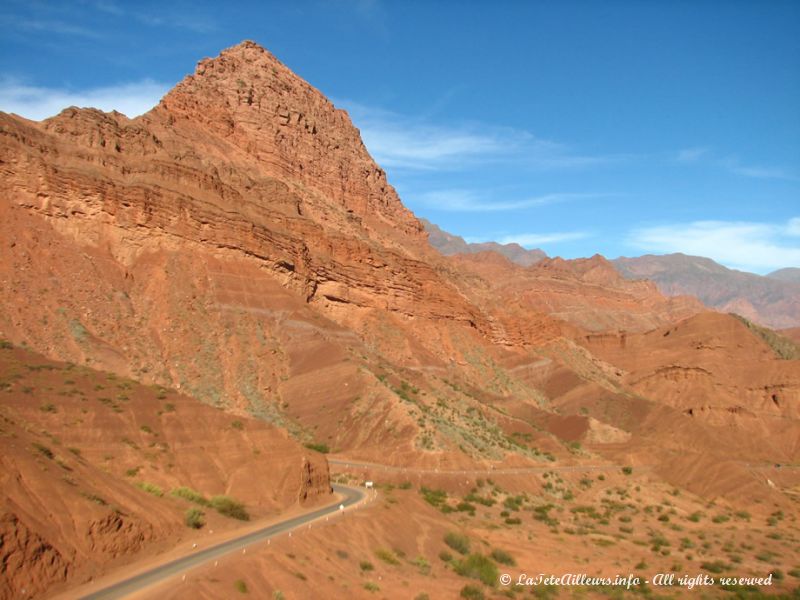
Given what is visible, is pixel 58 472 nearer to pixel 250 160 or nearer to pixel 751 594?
pixel 751 594

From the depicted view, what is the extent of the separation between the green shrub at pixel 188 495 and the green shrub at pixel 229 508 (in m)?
0.36

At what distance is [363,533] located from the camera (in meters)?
24.2

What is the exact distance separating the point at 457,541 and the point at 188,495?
1083 centimetres

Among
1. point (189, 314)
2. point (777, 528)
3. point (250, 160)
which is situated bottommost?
point (777, 528)

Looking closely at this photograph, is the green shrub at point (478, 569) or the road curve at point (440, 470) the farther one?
the road curve at point (440, 470)

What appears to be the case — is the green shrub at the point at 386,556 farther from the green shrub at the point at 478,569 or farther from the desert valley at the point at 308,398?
the green shrub at the point at 478,569

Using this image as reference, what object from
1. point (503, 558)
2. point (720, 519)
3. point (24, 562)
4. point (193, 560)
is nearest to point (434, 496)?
point (503, 558)

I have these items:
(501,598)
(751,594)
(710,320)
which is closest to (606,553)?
(751,594)

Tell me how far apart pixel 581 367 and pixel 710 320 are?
38.7 meters

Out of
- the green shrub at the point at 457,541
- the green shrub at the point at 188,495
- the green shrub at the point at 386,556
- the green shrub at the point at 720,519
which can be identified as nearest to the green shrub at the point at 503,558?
the green shrub at the point at 457,541

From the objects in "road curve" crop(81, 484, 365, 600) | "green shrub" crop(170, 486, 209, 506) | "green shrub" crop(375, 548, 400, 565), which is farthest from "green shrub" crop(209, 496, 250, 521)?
"green shrub" crop(375, 548, 400, 565)

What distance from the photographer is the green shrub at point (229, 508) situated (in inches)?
899

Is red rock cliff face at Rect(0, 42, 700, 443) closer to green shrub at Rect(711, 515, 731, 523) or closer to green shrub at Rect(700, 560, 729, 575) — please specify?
green shrub at Rect(711, 515, 731, 523)

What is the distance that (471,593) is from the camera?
70.4 ft
